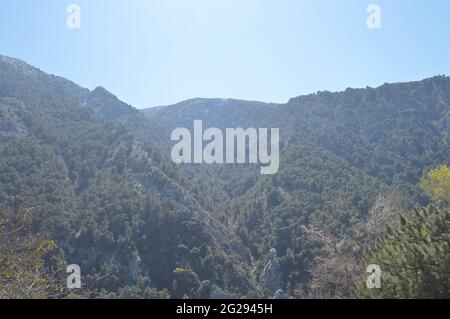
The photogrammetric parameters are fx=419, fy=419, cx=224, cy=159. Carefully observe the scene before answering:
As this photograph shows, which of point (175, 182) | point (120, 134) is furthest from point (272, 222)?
point (120, 134)

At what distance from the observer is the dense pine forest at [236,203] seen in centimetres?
2081

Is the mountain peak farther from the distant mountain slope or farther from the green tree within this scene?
the green tree

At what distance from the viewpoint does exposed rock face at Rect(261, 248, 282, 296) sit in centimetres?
4878

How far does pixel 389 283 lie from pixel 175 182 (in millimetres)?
Result: 53180

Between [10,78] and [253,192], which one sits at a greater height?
[10,78]

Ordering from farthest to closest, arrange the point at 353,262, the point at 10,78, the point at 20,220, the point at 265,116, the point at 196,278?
the point at 265,116 < the point at 10,78 < the point at 196,278 < the point at 353,262 < the point at 20,220

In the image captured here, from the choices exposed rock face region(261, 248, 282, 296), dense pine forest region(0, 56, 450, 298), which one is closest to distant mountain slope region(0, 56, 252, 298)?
dense pine forest region(0, 56, 450, 298)

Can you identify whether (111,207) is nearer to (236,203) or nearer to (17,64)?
(236,203)

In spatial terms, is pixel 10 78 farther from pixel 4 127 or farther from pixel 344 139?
pixel 344 139

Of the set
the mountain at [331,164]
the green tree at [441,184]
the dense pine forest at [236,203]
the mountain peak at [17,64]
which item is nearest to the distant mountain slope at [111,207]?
the dense pine forest at [236,203]

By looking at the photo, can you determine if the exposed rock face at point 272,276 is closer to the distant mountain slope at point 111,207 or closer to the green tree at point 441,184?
the distant mountain slope at point 111,207

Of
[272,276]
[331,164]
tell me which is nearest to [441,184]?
[272,276]

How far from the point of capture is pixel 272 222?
61344mm
